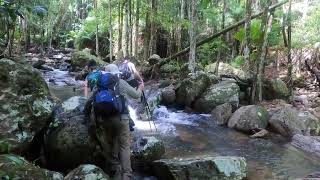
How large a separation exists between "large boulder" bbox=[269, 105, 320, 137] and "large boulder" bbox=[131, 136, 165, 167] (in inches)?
160

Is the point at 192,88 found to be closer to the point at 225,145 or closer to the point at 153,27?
the point at 225,145

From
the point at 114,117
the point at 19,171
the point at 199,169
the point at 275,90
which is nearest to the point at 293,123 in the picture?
the point at 275,90

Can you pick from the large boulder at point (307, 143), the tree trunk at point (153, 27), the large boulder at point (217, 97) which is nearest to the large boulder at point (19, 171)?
the large boulder at point (307, 143)

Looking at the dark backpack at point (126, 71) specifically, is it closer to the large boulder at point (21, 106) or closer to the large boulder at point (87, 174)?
the large boulder at point (21, 106)

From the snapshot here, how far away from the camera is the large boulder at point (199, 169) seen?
5891 millimetres

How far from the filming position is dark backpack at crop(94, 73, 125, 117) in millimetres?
5110

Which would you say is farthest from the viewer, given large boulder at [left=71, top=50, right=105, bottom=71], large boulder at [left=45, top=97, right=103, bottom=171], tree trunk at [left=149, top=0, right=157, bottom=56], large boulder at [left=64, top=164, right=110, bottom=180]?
large boulder at [left=71, top=50, right=105, bottom=71]

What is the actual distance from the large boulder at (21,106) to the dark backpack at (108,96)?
1.09m

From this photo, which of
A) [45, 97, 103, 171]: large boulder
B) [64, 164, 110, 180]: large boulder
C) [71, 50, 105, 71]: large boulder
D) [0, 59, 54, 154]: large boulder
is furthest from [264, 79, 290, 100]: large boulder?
[71, 50, 105, 71]: large boulder

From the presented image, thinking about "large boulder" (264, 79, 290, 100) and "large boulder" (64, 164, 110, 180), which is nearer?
"large boulder" (64, 164, 110, 180)

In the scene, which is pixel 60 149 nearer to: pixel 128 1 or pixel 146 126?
pixel 146 126

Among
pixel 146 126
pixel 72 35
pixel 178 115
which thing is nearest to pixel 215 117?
pixel 178 115

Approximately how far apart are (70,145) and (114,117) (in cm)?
95

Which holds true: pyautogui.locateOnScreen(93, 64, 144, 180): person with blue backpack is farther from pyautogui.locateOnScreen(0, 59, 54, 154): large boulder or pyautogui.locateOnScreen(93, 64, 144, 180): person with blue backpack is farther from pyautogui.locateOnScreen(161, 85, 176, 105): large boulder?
pyautogui.locateOnScreen(161, 85, 176, 105): large boulder
